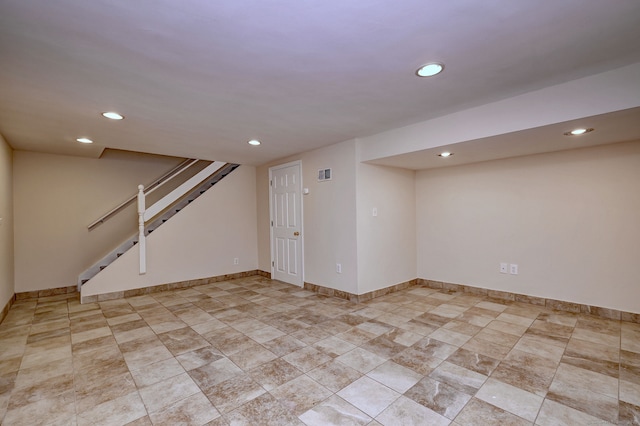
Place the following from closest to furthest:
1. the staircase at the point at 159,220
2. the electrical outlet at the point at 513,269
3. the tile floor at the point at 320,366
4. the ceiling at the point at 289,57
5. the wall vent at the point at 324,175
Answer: the ceiling at the point at 289,57 < the tile floor at the point at 320,366 < the electrical outlet at the point at 513,269 < the wall vent at the point at 324,175 < the staircase at the point at 159,220

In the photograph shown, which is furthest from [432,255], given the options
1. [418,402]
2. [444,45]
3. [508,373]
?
[444,45]

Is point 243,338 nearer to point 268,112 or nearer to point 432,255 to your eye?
point 268,112

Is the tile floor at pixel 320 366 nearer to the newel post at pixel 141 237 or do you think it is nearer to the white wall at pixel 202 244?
the white wall at pixel 202 244

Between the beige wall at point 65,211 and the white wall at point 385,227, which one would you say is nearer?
the white wall at point 385,227

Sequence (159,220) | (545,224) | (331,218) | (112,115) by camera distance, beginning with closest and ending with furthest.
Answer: (112,115) → (545,224) → (331,218) → (159,220)

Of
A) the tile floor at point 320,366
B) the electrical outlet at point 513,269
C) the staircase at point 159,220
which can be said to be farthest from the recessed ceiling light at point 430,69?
the staircase at point 159,220

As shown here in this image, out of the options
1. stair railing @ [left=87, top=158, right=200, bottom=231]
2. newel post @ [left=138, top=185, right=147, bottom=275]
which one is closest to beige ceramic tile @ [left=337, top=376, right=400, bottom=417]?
newel post @ [left=138, top=185, right=147, bottom=275]

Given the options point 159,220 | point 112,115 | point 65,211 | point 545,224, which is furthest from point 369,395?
point 65,211

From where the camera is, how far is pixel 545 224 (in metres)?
3.71

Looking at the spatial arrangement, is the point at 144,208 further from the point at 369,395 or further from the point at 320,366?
the point at 369,395

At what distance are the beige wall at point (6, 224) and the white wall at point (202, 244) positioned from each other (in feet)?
2.78

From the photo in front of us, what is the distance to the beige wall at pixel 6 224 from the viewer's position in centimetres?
358

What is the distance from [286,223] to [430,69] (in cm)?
364

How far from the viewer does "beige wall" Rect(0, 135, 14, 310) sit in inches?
141
